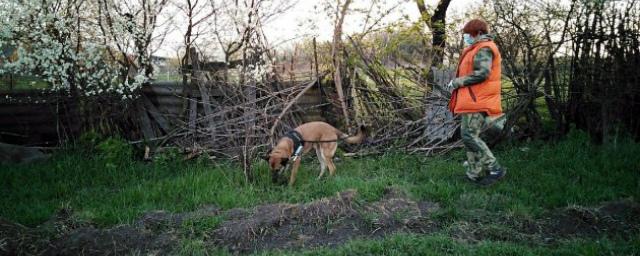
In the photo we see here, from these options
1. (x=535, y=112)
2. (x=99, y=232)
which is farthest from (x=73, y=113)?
(x=535, y=112)

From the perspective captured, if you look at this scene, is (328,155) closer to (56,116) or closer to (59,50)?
(59,50)

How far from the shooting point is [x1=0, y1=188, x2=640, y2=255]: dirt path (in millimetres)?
4824

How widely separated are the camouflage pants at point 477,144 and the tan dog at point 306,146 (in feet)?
5.38

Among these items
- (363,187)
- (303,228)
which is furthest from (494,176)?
(303,228)

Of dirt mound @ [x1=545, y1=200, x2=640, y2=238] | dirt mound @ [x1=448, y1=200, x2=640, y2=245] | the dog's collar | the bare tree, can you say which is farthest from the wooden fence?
dirt mound @ [x1=545, y1=200, x2=640, y2=238]

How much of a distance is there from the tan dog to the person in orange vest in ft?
5.55

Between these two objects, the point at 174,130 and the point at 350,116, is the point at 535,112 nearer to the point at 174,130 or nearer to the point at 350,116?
the point at 350,116

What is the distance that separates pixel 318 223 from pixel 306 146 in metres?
2.14

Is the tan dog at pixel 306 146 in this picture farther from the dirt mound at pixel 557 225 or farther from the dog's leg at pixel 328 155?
the dirt mound at pixel 557 225

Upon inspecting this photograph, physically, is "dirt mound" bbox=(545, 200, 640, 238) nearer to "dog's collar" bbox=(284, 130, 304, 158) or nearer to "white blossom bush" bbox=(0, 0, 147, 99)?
"dog's collar" bbox=(284, 130, 304, 158)

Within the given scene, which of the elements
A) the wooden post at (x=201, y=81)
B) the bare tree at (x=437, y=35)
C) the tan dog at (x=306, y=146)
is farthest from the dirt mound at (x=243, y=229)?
the bare tree at (x=437, y=35)

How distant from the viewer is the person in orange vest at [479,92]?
603 centimetres

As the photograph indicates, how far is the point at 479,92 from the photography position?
6.09 m

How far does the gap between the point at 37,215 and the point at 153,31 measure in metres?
3.77
